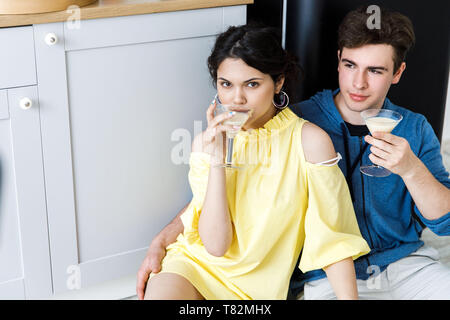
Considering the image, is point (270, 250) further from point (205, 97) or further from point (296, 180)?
point (205, 97)

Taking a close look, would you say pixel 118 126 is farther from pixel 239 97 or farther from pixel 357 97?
pixel 357 97

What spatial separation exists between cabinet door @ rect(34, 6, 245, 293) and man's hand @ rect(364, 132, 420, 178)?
62cm

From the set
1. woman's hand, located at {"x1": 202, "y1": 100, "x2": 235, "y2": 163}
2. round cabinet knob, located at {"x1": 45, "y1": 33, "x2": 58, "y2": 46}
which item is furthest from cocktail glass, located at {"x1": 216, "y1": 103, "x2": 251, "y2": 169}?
round cabinet knob, located at {"x1": 45, "y1": 33, "x2": 58, "y2": 46}

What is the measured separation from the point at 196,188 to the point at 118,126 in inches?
13.8

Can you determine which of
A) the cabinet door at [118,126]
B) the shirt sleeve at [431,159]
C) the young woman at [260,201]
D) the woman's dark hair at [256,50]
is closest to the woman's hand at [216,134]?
the young woman at [260,201]

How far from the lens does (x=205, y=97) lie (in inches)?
81.6

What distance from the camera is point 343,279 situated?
166cm

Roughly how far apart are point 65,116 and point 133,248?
0.53 meters

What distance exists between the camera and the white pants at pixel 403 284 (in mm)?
1774

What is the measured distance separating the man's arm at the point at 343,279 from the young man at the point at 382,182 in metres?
0.10

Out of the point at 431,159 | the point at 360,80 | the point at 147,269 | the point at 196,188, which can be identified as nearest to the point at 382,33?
the point at 360,80

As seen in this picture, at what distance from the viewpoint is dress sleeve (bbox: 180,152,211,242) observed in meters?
1.75
